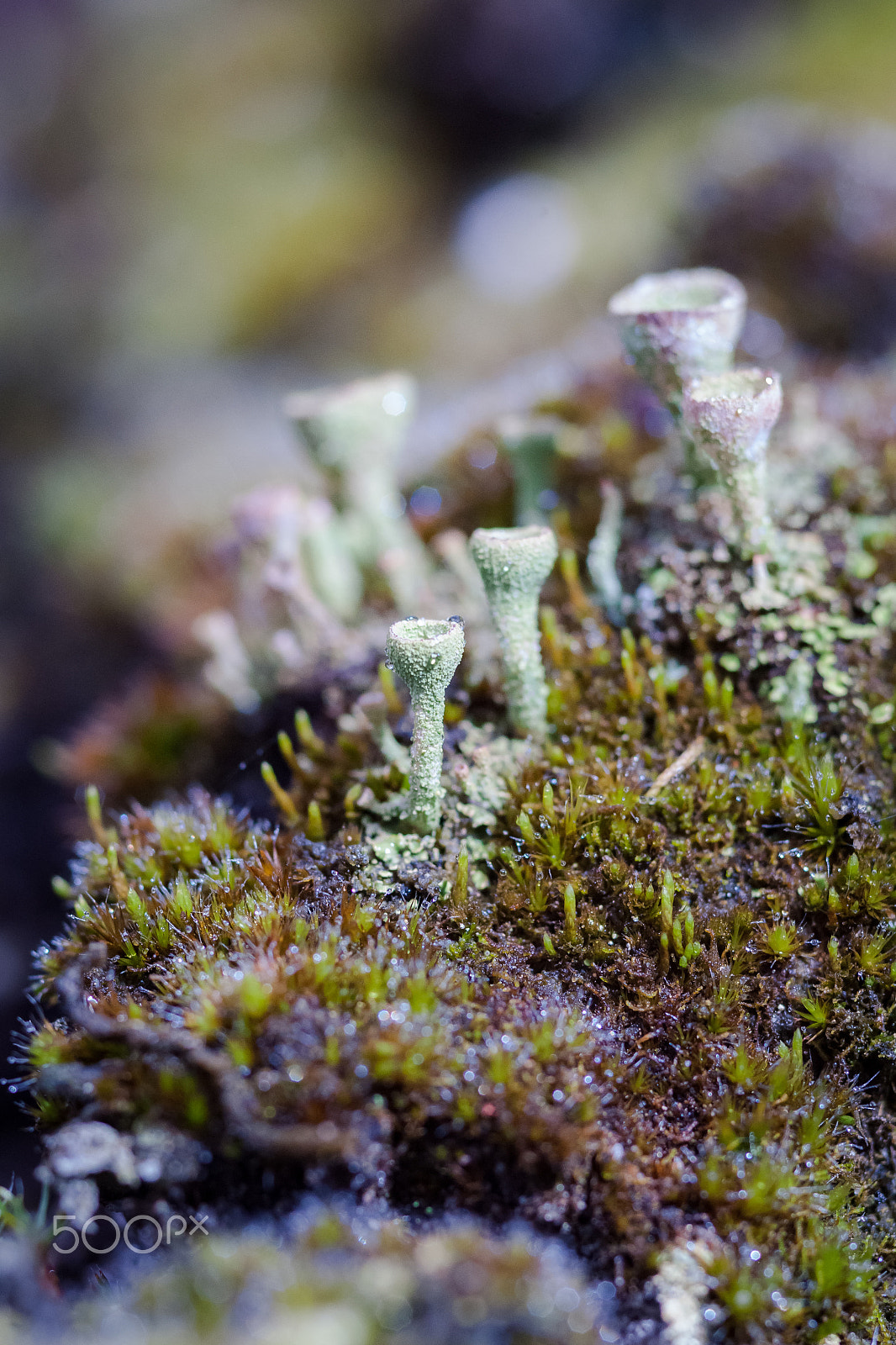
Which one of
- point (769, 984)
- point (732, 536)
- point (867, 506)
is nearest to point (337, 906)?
point (769, 984)

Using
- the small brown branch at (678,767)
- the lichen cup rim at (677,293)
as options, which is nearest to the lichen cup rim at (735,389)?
the lichen cup rim at (677,293)

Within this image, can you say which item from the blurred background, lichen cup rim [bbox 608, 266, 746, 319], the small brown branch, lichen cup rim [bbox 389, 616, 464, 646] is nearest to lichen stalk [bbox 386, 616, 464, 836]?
lichen cup rim [bbox 389, 616, 464, 646]

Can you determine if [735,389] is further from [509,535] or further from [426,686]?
[426,686]

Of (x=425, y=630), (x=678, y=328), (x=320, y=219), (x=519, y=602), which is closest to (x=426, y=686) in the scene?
(x=425, y=630)

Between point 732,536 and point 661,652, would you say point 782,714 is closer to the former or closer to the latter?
point 661,652

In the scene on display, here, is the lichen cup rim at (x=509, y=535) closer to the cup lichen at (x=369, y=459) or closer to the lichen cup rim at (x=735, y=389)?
the lichen cup rim at (x=735, y=389)

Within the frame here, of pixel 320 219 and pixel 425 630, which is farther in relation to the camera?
pixel 320 219

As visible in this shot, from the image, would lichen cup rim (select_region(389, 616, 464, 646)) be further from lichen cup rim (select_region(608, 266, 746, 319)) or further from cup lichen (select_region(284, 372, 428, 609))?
lichen cup rim (select_region(608, 266, 746, 319))

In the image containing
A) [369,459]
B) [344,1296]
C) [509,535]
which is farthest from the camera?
[369,459]
